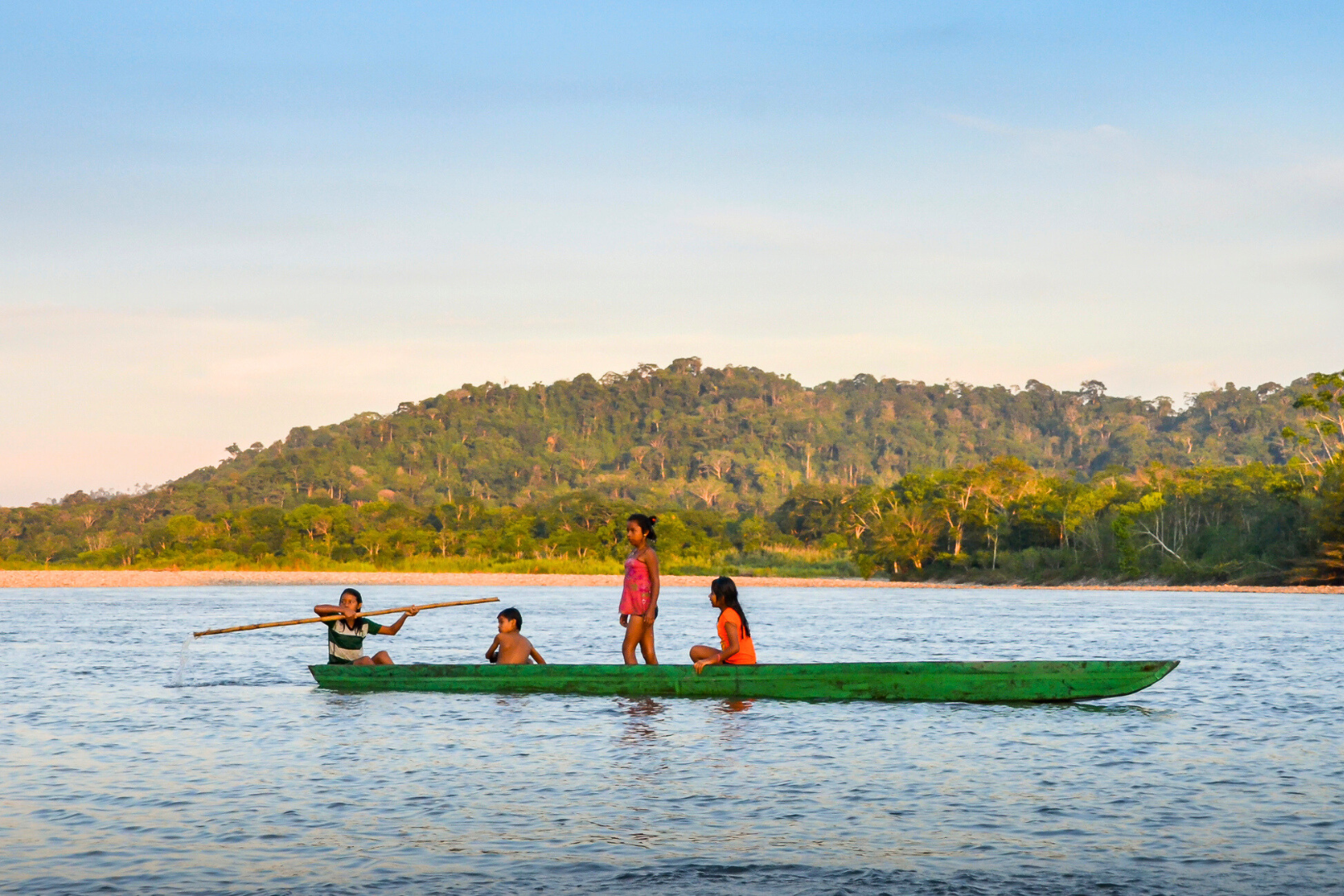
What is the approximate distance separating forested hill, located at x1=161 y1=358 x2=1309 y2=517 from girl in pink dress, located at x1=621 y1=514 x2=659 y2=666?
12883 cm

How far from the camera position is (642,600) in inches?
590

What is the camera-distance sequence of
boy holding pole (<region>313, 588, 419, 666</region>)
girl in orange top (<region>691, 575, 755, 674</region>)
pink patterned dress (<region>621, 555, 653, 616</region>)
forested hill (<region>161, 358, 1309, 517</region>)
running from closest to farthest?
girl in orange top (<region>691, 575, 755, 674</region>) → pink patterned dress (<region>621, 555, 653, 616</region>) → boy holding pole (<region>313, 588, 419, 666</region>) → forested hill (<region>161, 358, 1309, 517</region>)

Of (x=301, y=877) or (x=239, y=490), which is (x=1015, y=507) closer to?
(x=301, y=877)

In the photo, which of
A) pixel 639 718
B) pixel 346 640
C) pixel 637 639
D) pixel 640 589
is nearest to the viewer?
pixel 639 718

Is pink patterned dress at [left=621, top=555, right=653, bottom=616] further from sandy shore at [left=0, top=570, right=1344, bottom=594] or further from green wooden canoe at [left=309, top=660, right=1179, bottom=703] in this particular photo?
sandy shore at [left=0, top=570, right=1344, bottom=594]

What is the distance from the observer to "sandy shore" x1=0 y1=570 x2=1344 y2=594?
2906 inches

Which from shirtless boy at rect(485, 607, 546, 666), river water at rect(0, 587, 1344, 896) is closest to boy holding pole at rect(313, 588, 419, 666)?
river water at rect(0, 587, 1344, 896)

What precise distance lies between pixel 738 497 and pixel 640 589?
145 metres

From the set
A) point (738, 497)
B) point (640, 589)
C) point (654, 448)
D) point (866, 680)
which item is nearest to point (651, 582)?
point (640, 589)

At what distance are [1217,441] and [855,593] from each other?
126m

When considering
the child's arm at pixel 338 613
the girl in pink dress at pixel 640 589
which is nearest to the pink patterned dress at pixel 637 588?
the girl in pink dress at pixel 640 589

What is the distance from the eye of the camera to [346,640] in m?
16.4

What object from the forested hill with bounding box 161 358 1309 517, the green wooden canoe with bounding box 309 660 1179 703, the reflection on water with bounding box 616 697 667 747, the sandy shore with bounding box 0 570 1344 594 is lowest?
the sandy shore with bounding box 0 570 1344 594

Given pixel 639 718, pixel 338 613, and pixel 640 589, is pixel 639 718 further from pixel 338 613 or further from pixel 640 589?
pixel 338 613
